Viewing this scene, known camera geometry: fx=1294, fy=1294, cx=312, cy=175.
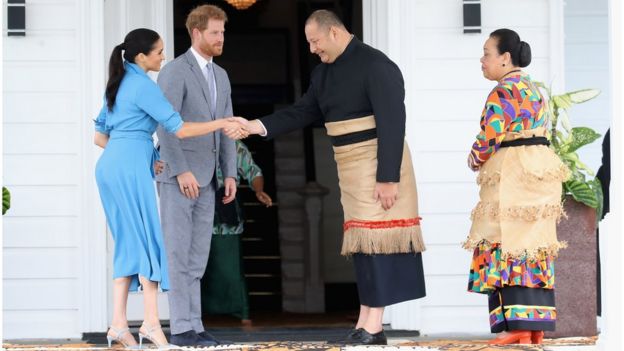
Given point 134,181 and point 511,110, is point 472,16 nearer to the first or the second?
point 511,110

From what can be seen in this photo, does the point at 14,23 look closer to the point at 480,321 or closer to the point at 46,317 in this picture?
the point at 46,317

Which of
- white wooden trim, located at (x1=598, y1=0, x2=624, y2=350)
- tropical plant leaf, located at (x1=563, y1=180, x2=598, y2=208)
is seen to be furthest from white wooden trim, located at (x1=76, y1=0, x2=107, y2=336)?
white wooden trim, located at (x1=598, y1=0, x2=624, y2=350)

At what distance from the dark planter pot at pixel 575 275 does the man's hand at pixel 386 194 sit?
4.34 ft

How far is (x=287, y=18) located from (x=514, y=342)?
9398 mm

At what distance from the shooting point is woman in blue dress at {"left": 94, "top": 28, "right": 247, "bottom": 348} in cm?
561

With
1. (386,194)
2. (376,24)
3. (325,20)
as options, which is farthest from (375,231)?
(376,24)

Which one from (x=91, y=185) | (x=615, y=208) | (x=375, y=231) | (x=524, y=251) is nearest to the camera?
(x=615, y=208)

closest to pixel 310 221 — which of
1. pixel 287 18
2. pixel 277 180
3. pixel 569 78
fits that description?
pixel 277 180

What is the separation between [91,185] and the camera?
7371mm

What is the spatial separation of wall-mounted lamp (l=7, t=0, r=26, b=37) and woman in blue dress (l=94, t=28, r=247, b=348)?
1852 mm

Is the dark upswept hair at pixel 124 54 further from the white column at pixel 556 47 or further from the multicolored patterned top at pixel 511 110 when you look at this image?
the white column at pixel 556 47

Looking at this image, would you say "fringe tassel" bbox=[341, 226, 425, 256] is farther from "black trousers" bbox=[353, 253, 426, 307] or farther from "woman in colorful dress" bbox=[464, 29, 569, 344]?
"woman in colorful dress" bbox=[464, 29, 569, 344]

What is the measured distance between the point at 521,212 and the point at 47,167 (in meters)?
2.96

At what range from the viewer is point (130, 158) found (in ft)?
18.6
